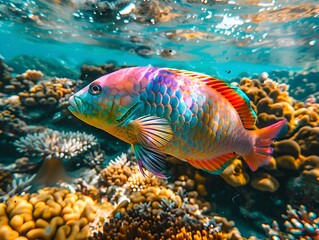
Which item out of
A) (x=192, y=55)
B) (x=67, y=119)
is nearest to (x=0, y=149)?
(x=67, y=119)

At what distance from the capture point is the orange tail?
246 cm

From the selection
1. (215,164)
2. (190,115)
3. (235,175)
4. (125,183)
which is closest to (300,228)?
(235,175)

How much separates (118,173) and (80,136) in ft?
4.93

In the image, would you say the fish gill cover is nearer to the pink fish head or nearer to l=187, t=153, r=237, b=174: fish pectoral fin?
l=187, t=153, r=237, b=174: fish pectoral fin

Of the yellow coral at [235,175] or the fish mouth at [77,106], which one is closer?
the fish mouth at [77,106]

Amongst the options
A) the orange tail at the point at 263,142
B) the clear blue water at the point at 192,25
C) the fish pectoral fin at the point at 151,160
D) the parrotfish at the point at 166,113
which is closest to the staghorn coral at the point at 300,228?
the orange tail at the point at 263,142

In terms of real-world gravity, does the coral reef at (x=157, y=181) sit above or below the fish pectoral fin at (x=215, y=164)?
below

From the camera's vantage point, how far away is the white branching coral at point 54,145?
5.16m

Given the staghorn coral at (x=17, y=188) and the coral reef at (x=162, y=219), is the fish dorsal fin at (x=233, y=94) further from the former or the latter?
the staghorn coral at (x=17, y=188)

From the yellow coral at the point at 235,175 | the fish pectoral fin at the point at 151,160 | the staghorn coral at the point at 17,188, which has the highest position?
the fish pectoral fin at the point at 151,160

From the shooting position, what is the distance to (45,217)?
301 centimetres

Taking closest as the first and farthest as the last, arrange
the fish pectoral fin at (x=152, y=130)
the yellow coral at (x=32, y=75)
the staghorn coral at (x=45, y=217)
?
the fish pectoral fin at (x=152, y=130)
the staghorn coral at (x=45, y=217)
the yellow coral at (x=32, y=75)

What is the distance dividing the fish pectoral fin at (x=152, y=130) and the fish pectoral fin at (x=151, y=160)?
0.06 meters

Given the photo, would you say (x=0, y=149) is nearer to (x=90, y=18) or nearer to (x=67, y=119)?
(x=67, y=119)
